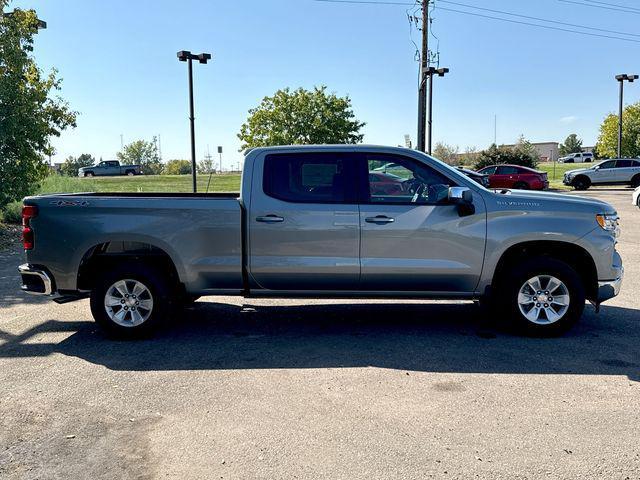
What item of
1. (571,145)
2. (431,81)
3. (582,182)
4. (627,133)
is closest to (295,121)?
(431,81)

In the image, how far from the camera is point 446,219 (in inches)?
235

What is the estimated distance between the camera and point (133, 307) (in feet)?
20.0

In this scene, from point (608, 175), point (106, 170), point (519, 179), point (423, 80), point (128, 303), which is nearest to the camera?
point (128, 303)

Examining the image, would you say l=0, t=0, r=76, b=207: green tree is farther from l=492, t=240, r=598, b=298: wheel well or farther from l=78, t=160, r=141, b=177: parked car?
l=78, t=160, r=141, b=177: parked car

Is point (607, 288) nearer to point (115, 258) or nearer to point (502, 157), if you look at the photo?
point (115, 258)

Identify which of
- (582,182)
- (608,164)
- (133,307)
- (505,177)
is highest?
(608,164)

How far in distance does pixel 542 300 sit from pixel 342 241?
2.13 meters

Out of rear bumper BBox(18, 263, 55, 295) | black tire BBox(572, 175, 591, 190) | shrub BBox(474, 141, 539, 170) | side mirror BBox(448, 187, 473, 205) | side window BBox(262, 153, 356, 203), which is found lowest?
rear bumper BBox(18, 263, 55, 295)

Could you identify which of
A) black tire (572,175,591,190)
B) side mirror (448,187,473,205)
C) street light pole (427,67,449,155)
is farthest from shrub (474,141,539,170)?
side mirror (448,187,473,205)

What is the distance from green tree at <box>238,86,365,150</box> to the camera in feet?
122

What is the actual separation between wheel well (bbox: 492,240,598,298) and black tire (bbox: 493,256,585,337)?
5.0 inches

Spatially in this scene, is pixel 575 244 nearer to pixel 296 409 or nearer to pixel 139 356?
pixel 296 409

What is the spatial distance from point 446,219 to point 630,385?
2.20 metres

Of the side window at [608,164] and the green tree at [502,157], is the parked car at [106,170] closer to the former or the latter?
the green tree at [502,157]
